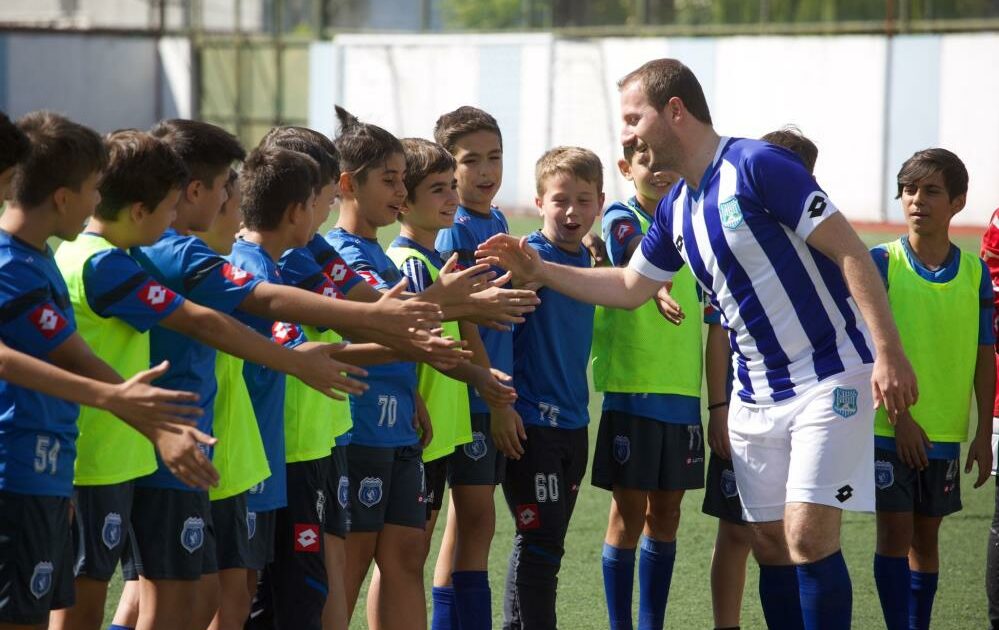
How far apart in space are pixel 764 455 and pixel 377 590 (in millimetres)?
1305

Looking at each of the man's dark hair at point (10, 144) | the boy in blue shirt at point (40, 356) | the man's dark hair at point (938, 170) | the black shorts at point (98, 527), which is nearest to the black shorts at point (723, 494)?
the man's dark hair at point (938, 170)

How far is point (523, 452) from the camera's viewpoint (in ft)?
14.6

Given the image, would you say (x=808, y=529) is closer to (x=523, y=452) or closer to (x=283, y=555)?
(x=523, y=452)

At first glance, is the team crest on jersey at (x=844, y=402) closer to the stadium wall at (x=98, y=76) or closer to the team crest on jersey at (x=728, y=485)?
the team crest on jersey at (x=728, y=485)

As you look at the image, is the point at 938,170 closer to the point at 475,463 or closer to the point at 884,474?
the point at 884,474

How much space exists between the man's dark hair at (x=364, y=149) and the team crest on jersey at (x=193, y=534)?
1.33m

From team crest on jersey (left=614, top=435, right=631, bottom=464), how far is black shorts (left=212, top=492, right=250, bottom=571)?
165 cm

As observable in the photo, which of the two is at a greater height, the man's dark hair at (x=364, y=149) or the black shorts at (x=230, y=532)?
the man's dark hair at (x=364, y=149)

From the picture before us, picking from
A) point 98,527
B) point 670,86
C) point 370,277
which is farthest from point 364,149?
point 98,527

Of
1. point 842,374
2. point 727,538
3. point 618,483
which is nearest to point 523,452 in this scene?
point 618,483

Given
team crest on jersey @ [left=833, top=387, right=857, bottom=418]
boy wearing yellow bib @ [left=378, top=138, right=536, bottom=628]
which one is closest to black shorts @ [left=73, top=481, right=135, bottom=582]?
boy wearing yellow bib @ [left=378, top=138, right=536, bottom=628]

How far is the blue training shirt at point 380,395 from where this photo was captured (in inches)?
157

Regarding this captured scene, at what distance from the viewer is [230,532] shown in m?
3.51

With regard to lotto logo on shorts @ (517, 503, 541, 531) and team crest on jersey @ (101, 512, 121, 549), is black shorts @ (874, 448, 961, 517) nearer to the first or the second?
lotto logo on shorts @ (517, 503, 541, 531)
